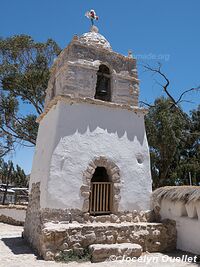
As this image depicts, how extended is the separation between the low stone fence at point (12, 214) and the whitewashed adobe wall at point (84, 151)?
5914 mm

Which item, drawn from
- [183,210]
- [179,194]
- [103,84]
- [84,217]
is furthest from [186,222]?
[103,84]

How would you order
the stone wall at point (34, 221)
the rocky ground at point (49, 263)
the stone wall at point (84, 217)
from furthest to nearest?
the stone wall at point (34, 221), the stone wall at point (84, 217), the rocky ground at point (49, 263)

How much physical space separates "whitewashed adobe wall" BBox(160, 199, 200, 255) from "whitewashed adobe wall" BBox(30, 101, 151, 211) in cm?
85

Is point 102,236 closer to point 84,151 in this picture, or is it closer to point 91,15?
point 84,151

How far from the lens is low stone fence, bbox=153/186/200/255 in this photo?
281 inches

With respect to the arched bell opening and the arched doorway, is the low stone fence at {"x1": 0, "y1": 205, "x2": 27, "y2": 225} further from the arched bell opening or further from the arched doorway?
the arched bell opening

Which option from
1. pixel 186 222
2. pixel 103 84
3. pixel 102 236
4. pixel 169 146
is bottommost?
pixel 102 236

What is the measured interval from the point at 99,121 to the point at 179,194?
10.3 ft

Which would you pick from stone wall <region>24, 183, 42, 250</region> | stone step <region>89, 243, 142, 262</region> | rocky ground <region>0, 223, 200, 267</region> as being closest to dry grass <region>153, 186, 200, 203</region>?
rocky ground <region>0, 223, 200, 267</region>

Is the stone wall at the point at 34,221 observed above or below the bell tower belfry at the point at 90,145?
below

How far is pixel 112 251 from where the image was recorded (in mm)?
6238

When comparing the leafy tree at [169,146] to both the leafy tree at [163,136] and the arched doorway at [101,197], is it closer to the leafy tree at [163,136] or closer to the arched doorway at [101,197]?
the leafy tree at [163,136]

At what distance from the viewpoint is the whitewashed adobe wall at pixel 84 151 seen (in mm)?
7207

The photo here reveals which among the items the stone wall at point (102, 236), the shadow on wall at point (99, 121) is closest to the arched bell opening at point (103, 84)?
the shadow on wall at point (99, 121)
